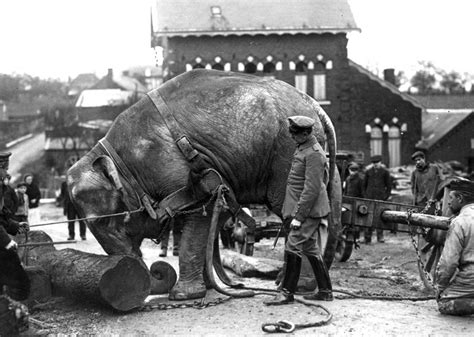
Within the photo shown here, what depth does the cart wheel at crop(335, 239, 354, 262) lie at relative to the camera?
13180 mm

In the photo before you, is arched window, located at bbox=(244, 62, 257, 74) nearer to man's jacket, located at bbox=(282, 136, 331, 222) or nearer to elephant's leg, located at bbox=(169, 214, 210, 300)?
elephant's leg, located at bbox=(169, 214, 210, 300)

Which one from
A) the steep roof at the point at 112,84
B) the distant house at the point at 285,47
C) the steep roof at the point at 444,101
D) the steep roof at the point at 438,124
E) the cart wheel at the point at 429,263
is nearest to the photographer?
the cart wheel at the point at 429,263

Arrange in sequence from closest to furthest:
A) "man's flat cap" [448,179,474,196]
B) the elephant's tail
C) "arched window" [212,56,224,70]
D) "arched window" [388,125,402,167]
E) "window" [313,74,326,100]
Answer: "man's flat cap" [448,179,474,196]
the elephant's tail
"arched window" [212,56,224,70]
"window" [313,74,326,100]
"arched window" [388,125,402,167]

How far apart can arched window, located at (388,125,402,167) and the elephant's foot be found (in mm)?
25857

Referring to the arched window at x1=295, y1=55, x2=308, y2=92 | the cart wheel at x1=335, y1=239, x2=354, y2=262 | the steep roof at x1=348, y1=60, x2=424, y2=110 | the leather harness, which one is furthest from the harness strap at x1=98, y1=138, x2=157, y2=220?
the steep roof at x1=348, y1=60, x2=424, y2=110

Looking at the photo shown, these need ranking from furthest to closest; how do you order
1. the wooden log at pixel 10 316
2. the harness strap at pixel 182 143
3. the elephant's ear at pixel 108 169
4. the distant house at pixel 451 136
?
the distant house at pixel 451 136
the elephant's ear at pixel 108 169
the harness strap at pixel 182 143
the wooden log at pixel 10 316

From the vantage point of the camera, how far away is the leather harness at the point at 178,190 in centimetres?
834

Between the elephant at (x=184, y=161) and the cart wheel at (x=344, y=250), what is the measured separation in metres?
4.69

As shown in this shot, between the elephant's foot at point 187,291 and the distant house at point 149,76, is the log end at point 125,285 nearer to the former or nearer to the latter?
the elephant's foot at point 187,291

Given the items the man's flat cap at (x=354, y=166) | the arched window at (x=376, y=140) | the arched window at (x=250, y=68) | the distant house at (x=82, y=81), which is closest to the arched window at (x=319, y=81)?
the arched window at (x=250, y=68)

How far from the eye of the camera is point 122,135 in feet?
28.7

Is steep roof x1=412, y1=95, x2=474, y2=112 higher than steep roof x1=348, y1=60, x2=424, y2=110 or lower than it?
lower

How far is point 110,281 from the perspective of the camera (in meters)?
7.86

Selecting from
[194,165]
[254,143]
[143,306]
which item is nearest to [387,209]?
[254,143]
